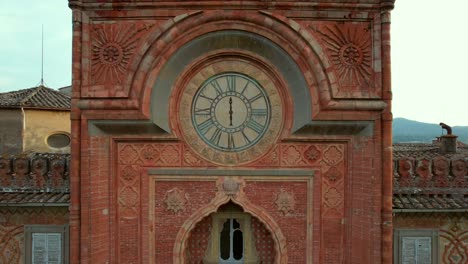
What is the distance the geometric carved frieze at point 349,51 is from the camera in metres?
7.05

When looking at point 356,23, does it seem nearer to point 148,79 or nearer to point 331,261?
point 148,79

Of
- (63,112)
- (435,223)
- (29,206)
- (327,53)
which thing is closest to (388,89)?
(327,53)

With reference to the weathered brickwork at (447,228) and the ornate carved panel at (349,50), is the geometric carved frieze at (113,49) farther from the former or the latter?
the weathered brickwork at (447,228)

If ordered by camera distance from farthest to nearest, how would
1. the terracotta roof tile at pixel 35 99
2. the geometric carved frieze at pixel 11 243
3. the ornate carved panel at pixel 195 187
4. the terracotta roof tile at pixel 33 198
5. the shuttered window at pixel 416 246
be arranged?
the terracotta roof tile at pixel 35 99 < the geometric carved frieze at pixel 11 243 < the shuttered window at pixel 416 246 < the terracotta roof tile at pixel 33 198 < the ornate carved panel at pixel 195 187

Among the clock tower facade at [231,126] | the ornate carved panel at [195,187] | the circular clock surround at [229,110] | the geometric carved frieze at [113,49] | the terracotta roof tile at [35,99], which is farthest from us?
the terracotta roof tile at [35,99]

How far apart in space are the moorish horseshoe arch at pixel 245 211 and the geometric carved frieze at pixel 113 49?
9.57ft

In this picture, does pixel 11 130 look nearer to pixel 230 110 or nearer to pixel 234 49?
pixel 230 110

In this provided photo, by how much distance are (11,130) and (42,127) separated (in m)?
1.00

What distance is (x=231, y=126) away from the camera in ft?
24.3

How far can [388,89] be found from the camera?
6934 millimetres

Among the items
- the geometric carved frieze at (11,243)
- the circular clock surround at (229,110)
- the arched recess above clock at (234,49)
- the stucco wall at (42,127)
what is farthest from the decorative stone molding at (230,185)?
the stucco wall at (42,127)

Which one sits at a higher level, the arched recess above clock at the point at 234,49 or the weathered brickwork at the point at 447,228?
the arched recess above clock at the point at 234,49

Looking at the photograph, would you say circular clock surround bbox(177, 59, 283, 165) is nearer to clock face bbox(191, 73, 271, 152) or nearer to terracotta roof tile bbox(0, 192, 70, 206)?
clock face bbox(191, 73, 271, 152)

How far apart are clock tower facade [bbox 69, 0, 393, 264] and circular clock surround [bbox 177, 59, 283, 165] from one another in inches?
0.8
